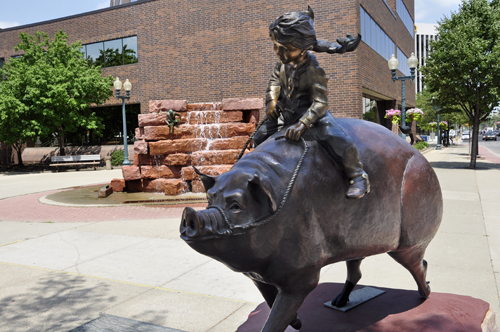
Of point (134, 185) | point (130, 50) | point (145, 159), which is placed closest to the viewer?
point (145, 159)

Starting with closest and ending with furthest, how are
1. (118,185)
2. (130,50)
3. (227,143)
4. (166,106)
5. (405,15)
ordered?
1. (227,143)
2. (166,106)
3. (118,185)
4. (130,50)
5. (405,15)

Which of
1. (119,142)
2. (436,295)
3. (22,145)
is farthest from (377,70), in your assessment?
(22,145)

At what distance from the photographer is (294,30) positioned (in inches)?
89.3

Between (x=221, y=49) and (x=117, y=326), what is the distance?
2218 cm

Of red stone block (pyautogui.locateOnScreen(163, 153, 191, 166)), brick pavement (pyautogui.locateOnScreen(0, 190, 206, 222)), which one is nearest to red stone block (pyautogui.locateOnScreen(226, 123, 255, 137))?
red stone block (pyautogui.locateOnScreen(163, 153, 191, 166))

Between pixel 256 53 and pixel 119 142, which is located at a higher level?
pixel 256 53

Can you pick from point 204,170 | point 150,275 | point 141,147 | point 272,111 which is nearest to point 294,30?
point 272,111

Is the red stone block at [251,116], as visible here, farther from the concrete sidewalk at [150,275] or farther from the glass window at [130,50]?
the glass window at [130,50]

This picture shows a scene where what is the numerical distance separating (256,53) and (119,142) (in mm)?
13747

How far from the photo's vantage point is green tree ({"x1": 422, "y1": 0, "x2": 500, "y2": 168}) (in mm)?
17922

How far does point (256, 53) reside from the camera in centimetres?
2302

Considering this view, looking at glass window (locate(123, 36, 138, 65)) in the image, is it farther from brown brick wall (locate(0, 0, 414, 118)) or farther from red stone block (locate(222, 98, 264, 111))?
red stone block (locate(222, 98, 264, 111))

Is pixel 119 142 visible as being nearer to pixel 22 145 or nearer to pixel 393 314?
pixel 22 145

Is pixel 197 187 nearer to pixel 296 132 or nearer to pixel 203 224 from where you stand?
pixel 296 132
